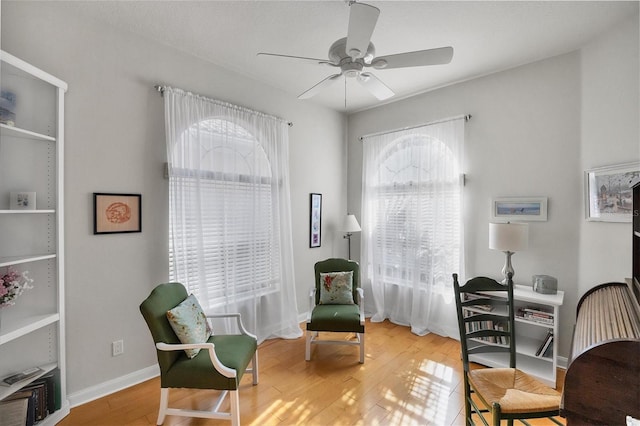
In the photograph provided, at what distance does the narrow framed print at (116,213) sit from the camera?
2240 millimetres

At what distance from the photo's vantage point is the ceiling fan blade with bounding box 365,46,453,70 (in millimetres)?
1876

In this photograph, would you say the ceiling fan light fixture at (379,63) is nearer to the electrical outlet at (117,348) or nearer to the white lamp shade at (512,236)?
the white lamp shade at (512,236)

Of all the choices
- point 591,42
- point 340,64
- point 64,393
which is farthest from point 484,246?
point 64,393

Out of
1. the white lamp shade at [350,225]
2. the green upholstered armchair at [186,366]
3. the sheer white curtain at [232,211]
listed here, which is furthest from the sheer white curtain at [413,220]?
the green upholstered armchair at [186,366]

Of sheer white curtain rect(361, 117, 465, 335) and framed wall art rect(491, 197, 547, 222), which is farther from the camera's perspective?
sheer white curtain rect(361, 117, 465, 335)

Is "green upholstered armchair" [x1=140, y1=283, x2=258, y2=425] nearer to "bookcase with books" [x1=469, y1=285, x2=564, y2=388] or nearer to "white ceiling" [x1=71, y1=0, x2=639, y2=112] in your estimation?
"white ceiling" [x1=71, y1=0, x2=639, y2=112]

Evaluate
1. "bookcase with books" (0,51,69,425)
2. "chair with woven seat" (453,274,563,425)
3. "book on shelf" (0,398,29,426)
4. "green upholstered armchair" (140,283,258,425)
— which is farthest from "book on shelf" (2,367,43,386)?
"chair with woven seat" (453,274,563,425)

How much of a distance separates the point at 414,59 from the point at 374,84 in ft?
1.32

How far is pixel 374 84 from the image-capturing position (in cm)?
229

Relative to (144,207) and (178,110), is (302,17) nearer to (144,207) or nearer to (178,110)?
(178,110)

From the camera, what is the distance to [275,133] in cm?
338

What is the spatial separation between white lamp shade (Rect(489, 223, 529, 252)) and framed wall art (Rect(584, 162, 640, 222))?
523 mm

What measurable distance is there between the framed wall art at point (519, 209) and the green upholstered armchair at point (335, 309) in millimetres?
1659

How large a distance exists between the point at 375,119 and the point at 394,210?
53.6 inches
